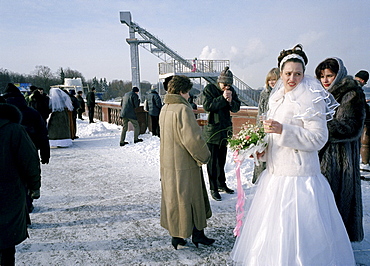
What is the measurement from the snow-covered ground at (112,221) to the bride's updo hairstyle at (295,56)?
1.42 m

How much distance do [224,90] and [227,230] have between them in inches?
86.0

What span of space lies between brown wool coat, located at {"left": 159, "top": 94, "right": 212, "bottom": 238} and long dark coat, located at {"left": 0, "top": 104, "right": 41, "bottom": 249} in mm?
1303

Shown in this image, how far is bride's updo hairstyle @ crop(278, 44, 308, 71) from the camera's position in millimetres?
2220

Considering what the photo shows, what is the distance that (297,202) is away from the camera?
7.09 feet

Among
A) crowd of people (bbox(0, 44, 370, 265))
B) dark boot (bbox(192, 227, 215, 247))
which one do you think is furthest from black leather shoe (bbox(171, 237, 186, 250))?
dark boot (bbox(192, 227, 215, 247))

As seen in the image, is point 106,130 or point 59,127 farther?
point 106,130

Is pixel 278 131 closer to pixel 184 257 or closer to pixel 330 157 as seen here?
pixel 330 157

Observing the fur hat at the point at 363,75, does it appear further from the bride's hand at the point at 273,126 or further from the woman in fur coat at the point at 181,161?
the bride's hand at the point at 273,126

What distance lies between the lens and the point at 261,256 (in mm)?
2232

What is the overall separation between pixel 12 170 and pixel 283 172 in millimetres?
2373

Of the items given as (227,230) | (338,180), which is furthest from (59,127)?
(338,180)

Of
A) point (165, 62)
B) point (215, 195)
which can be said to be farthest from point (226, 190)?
point (165, 62)

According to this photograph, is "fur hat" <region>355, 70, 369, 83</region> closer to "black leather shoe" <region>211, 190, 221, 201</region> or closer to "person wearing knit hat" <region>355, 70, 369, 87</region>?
"person wearing knit hat" <region>355, 70, 369, 87</region>

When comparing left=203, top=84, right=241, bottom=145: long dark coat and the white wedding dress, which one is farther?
left=203, top=84, right=241, bottom=145: long dark coat
